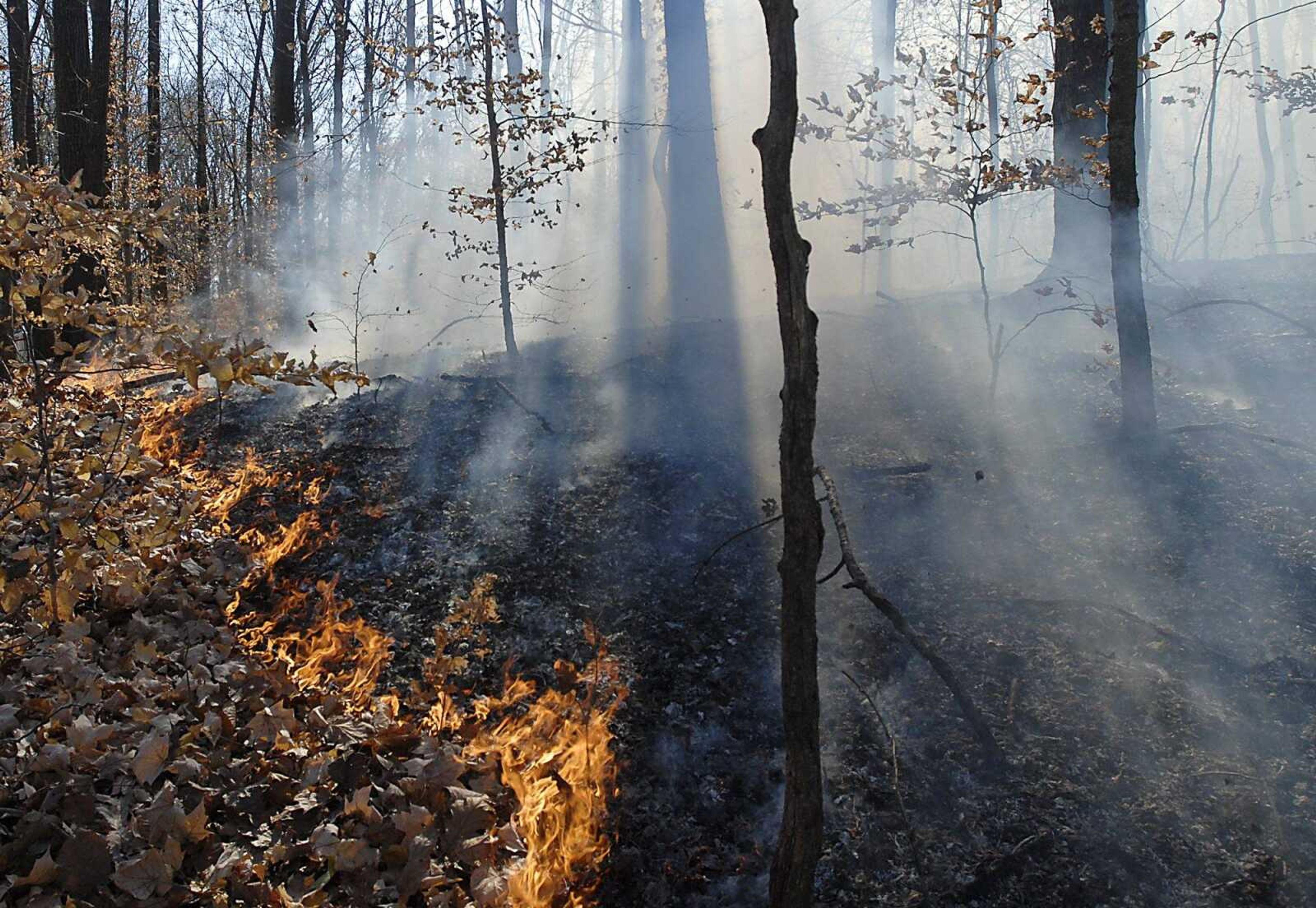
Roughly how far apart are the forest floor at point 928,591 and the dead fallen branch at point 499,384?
0.06 meters

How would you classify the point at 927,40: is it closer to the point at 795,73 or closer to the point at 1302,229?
the point at 1302,229

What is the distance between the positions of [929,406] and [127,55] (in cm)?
1863

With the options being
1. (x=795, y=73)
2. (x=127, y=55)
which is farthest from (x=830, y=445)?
Answer: (x=127, y=55)

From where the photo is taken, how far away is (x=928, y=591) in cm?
549

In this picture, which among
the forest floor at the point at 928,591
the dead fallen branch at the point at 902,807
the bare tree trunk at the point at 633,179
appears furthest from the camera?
the bare tree trunk at the point at 633,179

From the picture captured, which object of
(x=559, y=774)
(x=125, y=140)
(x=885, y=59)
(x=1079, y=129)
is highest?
(x=885, y=59)

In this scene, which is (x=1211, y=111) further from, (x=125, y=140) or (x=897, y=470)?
(x=125, y=140)

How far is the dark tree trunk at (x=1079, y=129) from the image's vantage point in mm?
9070

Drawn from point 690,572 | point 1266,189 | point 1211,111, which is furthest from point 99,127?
point 1266,189

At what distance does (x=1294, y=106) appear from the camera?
38.8ft

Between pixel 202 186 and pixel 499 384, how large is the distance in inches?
465

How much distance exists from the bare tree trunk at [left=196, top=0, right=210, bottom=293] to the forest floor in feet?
32.0

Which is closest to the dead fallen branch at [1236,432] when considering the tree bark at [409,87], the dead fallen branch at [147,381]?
the dead fallen branch at [147,381]

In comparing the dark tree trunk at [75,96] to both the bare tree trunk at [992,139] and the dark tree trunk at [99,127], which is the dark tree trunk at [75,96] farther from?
the bare tree trunk at [992,139]
